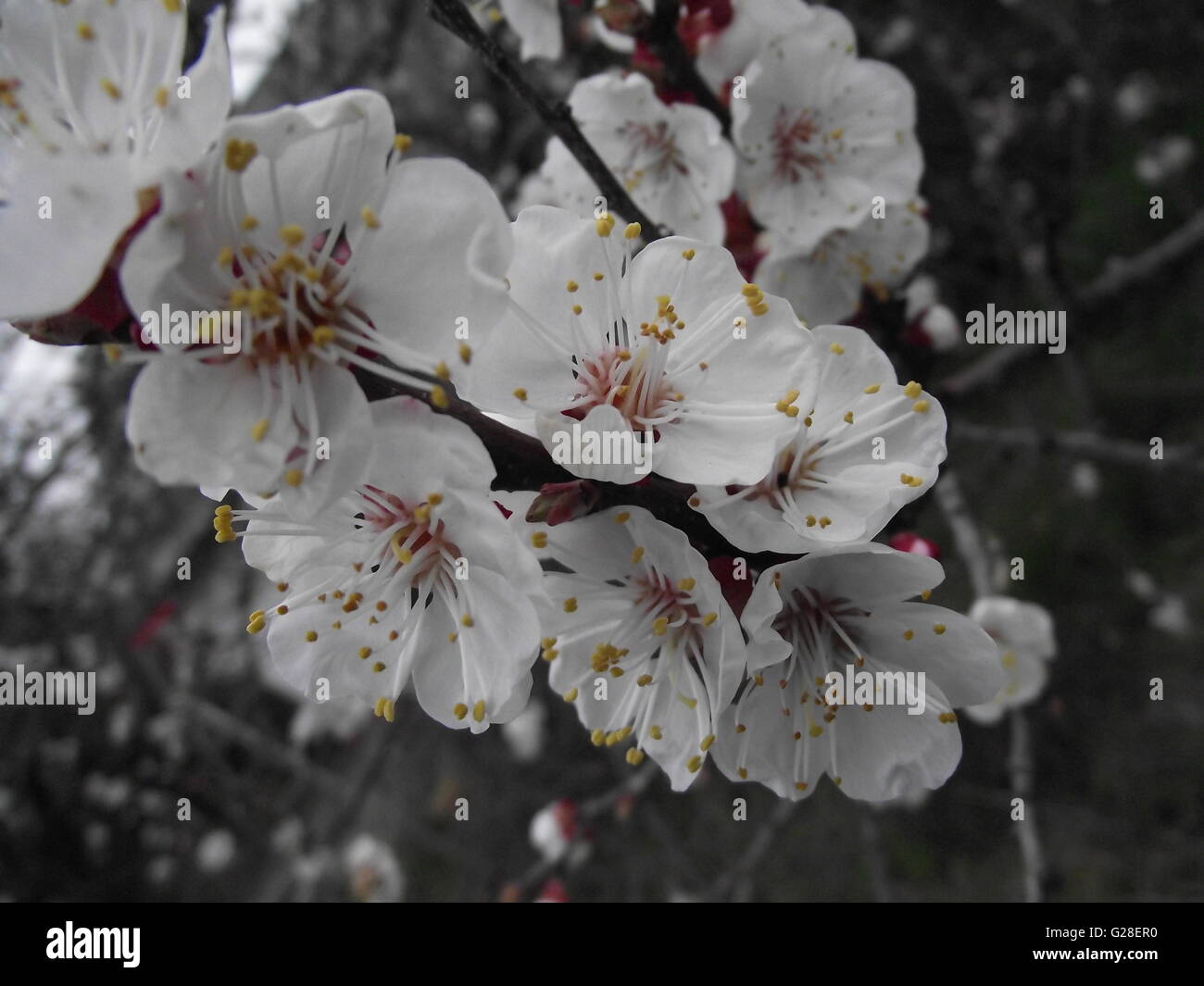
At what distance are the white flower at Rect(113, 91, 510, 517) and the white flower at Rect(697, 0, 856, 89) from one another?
884 mm

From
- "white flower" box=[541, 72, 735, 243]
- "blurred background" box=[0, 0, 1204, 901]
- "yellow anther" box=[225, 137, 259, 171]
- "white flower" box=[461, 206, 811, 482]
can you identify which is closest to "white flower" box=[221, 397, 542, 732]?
"white flower" box=[461, 206, 811, 482]

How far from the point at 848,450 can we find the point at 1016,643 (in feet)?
3.45

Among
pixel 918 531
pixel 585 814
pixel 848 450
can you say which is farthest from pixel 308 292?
pixel 918 531

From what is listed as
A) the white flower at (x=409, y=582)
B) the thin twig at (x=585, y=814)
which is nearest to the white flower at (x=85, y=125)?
the white flower at (x=409, y=582)

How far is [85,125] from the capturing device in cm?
70

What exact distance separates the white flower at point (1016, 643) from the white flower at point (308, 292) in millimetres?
1430

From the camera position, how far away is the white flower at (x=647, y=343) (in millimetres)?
819

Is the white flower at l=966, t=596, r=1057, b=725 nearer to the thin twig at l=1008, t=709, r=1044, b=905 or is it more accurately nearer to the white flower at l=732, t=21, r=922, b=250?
the thin twig at l=1008, t=709, r=1044, b=905

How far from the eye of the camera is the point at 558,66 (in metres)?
3.06

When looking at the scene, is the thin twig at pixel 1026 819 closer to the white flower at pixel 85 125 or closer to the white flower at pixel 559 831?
the white flower at pixel 559 831

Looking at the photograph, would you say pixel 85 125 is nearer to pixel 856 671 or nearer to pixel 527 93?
pixel 527 93
